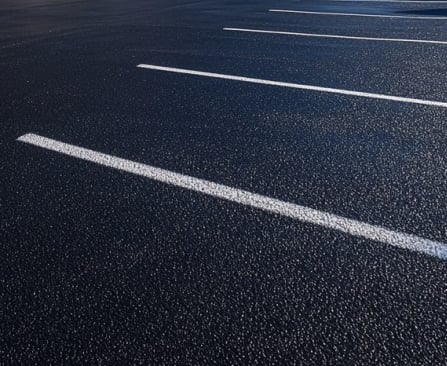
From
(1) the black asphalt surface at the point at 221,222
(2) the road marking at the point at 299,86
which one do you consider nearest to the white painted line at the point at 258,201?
(1) the black asphalt surface at the point at 221,222

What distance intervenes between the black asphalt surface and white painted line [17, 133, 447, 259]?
7 centimetres

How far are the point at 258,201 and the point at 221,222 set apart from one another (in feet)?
1.10

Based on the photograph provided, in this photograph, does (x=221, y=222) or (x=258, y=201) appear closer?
(x=221, y=222)

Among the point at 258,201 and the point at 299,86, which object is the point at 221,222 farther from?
the point at 299,86

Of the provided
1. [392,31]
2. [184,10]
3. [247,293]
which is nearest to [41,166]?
[247,293]

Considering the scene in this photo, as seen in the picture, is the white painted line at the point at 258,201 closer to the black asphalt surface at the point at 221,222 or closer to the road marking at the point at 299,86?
the black asphalt surface at the point at 221,222

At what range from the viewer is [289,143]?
3.23 meters

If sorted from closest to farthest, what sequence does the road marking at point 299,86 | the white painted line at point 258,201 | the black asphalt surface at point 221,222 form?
the black asphalt surface at point 221,222 < the white painted line at point 258,201 < the road marking at point 299,86

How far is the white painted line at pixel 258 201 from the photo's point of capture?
210 cm

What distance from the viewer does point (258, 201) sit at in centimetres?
250

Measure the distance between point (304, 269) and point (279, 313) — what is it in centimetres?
33

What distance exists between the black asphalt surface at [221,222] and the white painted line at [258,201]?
0.21ft

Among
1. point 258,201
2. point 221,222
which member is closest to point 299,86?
point 258,201

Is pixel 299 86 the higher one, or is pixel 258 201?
pixel 299 86
